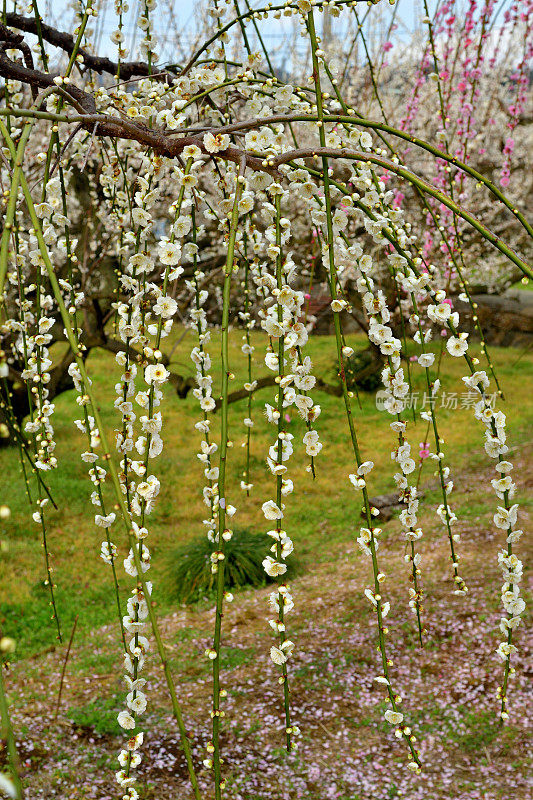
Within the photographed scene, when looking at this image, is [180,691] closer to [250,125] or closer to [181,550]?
[181,550]

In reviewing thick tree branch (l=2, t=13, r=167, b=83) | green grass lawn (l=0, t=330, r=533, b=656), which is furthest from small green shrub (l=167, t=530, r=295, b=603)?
thick tree branch (l=2, t=13, r=167, b=83)

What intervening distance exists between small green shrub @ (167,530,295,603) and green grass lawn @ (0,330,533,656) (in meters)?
0.10

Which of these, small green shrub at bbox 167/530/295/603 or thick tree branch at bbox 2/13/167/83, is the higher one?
thick tree branch at bbox 2/13/167/83

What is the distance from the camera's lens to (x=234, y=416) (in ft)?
23.2

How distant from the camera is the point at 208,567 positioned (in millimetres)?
4047

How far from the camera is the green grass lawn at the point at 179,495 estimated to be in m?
4.02

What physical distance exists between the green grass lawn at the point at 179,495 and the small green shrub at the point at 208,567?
99mm

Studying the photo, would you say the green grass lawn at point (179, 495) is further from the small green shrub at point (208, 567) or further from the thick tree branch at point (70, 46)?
the thick tree branch at point (70, 46)

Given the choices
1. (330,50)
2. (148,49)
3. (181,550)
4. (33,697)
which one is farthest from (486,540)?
(330,50)

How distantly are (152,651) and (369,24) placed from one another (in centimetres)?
611

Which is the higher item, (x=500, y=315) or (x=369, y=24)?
(x=369, y=24)

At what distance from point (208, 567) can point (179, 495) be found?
4.75 feet

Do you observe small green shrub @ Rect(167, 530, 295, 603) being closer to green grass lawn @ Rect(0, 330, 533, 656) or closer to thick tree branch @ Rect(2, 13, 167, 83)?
green grass lawn @ Rect(0, 330, 533, 656)

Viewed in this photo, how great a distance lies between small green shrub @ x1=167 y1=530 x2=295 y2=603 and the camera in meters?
4.07
